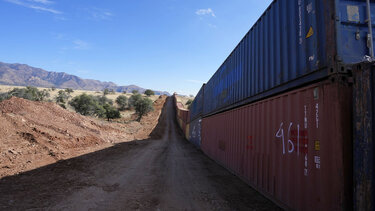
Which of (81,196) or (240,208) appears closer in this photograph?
(240,208)

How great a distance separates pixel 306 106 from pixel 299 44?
1594 millimetres

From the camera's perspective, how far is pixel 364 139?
3.86 meters

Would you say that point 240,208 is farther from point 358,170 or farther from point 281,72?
point 281,72

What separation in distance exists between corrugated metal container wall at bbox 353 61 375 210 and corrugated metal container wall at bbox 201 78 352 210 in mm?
171

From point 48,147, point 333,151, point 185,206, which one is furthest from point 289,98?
point 48,147

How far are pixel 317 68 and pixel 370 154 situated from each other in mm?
1934

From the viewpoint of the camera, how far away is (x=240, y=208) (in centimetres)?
609

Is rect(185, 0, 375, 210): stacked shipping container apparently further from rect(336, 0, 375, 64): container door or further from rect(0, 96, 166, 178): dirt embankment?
rect(0, 96, 166, 178): dirt embankment

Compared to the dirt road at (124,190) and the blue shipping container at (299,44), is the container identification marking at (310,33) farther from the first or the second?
the dirt road at (124,190)

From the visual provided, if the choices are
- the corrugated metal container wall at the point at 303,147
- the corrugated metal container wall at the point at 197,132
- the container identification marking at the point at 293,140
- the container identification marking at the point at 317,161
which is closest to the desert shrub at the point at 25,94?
the corrugated metal container wall at the point at 197,132

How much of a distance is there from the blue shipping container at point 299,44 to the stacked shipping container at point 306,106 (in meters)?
0.02

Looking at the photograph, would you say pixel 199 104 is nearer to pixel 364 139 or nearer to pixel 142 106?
pixel 364 139

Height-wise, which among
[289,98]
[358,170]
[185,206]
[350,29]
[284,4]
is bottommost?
[185,206]

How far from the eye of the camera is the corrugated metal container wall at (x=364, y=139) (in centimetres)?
376
